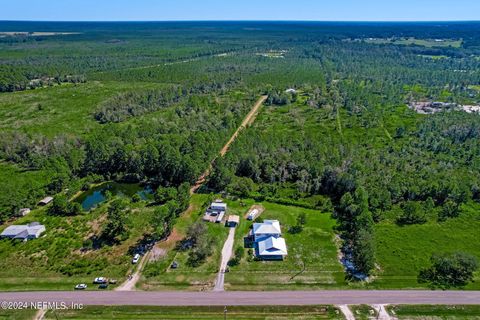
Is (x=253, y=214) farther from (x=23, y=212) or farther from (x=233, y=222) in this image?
(x=23, y=212)

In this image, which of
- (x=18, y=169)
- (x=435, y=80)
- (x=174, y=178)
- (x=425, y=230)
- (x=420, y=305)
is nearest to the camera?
(x=420, y=305)

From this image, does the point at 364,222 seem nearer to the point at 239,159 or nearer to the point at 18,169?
the point at 239,159

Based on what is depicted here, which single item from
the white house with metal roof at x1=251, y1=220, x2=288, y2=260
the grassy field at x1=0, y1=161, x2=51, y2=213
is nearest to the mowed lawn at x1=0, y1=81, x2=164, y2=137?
the grassy field at x1=0, y1=161, x2=51, y2=213

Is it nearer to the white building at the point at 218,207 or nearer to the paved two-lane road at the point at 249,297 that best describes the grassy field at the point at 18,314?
the paved two-lane road at the point at 249,297

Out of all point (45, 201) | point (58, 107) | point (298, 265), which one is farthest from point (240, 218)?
point (58, 107)

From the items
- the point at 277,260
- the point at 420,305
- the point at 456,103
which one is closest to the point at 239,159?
the point at 277,260

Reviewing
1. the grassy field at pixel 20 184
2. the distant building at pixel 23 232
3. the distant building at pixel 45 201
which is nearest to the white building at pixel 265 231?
the distant building at pixel 23 232

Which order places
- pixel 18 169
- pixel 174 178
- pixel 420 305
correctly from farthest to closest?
pixel 18 169, pixel 174 178, pixel 420 305

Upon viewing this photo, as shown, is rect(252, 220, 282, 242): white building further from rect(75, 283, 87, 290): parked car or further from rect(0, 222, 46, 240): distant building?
rect(0, 222, 46, 240): distant building
